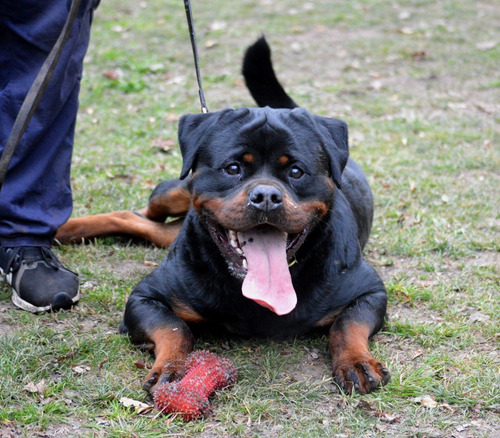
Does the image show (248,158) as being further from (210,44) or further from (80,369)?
(210,44)

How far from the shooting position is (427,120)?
6.81 m

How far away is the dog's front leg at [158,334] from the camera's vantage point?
2.66 metres

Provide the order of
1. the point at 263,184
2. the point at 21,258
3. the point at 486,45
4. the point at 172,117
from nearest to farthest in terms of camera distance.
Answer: the point at 263,184, the point at 21,258, the point at 172,117, the point at 486,45

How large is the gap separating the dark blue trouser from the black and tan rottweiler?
0.69 meters

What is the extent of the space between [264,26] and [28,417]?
820 cm

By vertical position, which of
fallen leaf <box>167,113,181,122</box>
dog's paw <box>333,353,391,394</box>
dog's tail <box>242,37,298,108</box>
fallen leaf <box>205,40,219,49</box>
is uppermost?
dog's tail <box>242,37,298,108</box>

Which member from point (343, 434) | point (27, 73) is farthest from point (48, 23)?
point (343, 434)

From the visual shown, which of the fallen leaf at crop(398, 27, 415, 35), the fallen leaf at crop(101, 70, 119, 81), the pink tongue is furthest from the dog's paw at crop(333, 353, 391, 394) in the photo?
the fallen leaf at crop(398, 27, 415, 35)

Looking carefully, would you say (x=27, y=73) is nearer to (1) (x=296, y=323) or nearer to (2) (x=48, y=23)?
(2) (x=48, y=23)

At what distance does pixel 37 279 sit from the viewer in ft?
11.1

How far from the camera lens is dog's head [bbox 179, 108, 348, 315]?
2746mm

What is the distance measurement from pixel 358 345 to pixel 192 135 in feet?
3.63

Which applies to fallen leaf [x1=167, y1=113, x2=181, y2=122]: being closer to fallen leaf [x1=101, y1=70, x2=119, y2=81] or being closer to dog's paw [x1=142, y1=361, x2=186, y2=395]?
fallen leaf [x1=101, y1=70, x2=119, y2=81]

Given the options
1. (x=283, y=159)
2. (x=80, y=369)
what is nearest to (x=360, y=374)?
(x=283, y=159)
